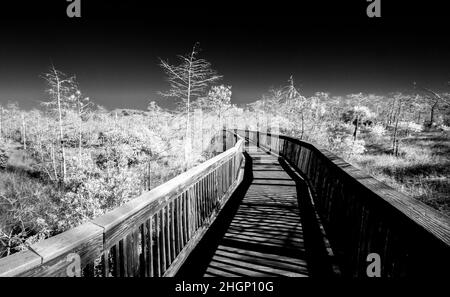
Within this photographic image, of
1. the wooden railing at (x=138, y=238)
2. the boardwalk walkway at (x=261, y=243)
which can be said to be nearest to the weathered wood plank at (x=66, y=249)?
the wooden railing at (x=138, y=238)

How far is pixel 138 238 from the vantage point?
2.26 m

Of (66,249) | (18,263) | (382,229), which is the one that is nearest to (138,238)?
(66,249)

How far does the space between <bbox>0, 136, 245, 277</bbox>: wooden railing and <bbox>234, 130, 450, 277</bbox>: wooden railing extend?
1.96m

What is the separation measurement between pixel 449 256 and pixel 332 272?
2.25 meters

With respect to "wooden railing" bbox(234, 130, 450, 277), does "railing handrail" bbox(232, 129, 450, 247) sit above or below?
above

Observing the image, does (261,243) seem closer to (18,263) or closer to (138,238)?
(138,238)

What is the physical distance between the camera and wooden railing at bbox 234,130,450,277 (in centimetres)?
134

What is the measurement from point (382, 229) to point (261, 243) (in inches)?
84.9

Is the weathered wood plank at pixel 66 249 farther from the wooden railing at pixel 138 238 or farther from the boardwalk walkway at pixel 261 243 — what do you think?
the boardwalk walkway at pixel 261 243

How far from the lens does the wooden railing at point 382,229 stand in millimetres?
1337

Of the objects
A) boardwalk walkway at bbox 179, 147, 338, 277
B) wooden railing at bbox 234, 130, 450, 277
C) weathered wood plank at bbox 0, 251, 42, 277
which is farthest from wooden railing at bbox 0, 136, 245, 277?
wooden railing at bbox 234, 130, 450, 277

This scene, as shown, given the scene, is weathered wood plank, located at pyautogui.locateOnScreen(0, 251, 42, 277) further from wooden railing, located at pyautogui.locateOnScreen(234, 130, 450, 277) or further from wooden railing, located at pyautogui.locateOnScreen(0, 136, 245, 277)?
wooden railing, located at pyautogui.locateOnScreen(234, 130, 450, 277)

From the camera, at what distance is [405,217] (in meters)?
1.60
